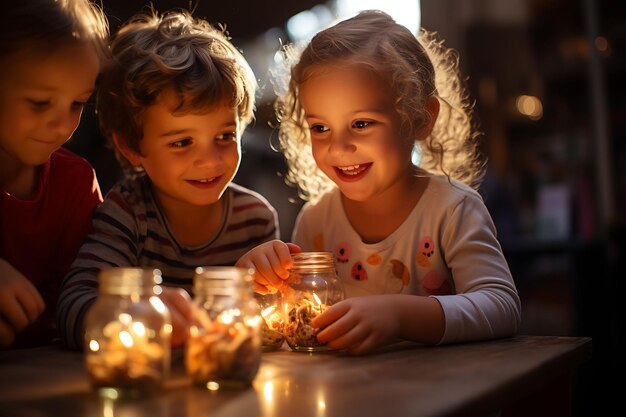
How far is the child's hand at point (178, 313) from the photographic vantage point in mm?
835

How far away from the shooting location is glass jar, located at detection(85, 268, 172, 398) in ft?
2.35

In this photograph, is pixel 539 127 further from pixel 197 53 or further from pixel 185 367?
pixel 185 367

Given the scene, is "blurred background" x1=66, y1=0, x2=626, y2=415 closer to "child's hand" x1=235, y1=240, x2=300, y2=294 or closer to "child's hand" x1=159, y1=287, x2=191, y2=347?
"child's hand" x1=235, y1=240, x2=300, y2=294

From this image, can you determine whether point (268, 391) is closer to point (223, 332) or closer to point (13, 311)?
point (223, 332)

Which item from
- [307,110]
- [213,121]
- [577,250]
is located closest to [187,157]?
[213,121]

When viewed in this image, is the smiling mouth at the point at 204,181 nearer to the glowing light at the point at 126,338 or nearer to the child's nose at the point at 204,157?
the child's nose at the point at 204,157

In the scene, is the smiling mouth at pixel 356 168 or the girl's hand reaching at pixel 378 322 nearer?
the girl's hand reaching at pixel 378 322

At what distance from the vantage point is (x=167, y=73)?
1.16 m

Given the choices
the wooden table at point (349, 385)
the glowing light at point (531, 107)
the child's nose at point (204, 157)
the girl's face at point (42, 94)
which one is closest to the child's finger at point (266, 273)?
the wooden table at point (349, 385)

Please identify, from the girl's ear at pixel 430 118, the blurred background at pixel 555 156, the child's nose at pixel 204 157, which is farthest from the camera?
the blurred background at pixel 555 156

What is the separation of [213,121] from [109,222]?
9.2 inches

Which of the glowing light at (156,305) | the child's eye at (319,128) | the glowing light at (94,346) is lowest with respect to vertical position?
the glowing light at (94,346)

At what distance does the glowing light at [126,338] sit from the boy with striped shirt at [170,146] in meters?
0.35

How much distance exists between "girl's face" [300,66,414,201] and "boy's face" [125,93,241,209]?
140 mm
